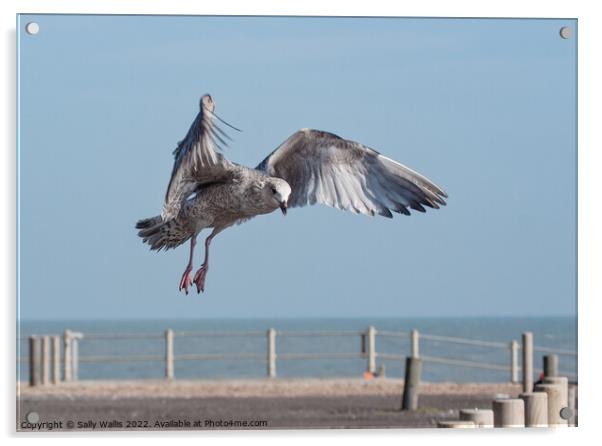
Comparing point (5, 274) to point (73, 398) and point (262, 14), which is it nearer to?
point (262, 14)

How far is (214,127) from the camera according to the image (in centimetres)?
523

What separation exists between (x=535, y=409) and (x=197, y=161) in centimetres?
164

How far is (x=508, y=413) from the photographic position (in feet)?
18.4

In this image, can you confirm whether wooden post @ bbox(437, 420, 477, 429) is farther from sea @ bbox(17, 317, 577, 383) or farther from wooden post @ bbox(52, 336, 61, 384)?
wooden post @ bbox(52, 336, 61, 384)

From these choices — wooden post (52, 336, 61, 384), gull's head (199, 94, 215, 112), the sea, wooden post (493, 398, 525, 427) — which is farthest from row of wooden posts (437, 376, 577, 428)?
wooden post (52, 336, 61, 384)

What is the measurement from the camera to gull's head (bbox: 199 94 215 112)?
17.2 feet

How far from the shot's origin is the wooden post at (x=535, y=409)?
226 inches

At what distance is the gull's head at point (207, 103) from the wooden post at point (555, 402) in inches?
70.7

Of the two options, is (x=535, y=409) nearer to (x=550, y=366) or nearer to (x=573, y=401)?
(x=573, y=401)

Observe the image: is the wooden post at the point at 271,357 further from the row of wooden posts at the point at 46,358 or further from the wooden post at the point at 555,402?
the wooden post at the point at 555,402

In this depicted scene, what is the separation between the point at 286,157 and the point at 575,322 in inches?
51.6

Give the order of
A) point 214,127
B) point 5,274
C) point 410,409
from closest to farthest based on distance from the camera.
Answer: point 214,127 → point 5,274 → point 410,409

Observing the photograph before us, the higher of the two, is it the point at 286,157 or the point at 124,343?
the point at 286,157

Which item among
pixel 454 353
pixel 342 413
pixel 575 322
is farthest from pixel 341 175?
pixel 454 353
